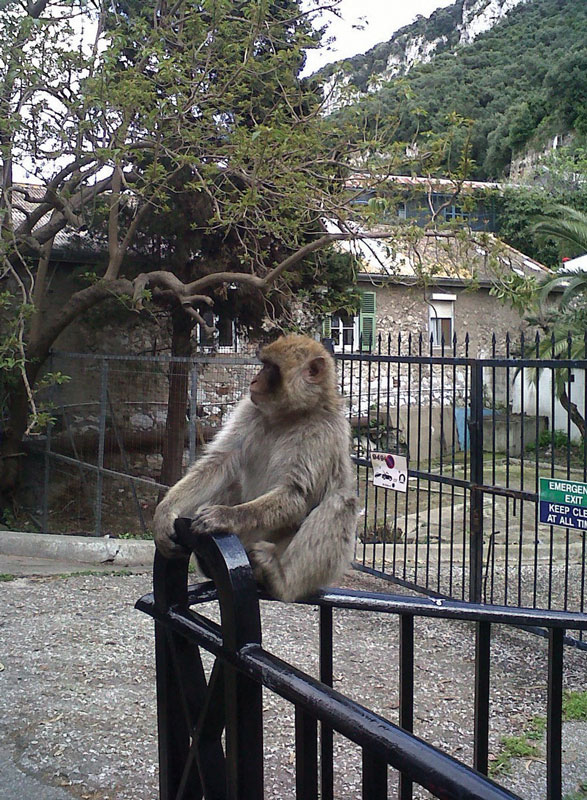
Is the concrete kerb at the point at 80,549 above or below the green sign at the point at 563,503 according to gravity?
below

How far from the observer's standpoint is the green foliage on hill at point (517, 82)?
4262 cm

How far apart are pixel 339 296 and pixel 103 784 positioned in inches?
378

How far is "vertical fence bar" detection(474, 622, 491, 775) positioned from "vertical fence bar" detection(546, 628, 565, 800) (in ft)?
0.53

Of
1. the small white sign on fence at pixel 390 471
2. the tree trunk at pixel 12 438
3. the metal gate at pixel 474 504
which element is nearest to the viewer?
the metal gate at pixel 474 504

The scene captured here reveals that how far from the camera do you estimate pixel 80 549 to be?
8414mm

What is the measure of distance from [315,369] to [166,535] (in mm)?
1359

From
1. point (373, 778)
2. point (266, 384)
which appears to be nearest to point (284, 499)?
point (266, 384)

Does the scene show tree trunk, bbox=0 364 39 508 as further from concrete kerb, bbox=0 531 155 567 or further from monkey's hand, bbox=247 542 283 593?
monkey's hand, bbox=247 542 283 593

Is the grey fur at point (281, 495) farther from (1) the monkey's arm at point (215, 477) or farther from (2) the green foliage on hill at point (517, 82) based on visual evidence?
(2) the green foliage on hill at point (517, 82)

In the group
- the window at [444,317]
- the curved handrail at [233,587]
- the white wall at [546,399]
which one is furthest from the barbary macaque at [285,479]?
the window at [444,317]

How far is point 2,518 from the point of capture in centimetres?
1191

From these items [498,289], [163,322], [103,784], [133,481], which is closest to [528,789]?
[103,784]

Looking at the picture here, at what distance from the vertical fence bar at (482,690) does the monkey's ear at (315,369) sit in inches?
70.9

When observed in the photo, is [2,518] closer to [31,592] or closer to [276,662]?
[31,592]
